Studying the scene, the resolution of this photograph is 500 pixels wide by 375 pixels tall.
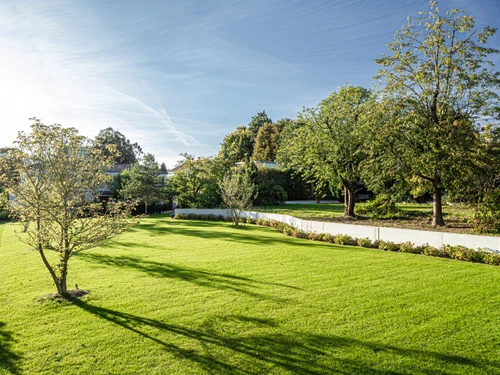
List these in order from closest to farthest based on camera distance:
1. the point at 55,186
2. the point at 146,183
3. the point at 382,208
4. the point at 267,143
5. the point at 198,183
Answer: the point at 55,186 → the point at 382,208 → the point at 198,183 → the point at 146,183 → the point at 267,143

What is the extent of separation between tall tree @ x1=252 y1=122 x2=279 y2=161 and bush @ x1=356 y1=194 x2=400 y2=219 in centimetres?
3102

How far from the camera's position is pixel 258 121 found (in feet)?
229

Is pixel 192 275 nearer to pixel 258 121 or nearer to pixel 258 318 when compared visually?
pixel 258 318

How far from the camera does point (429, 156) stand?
49.7 feet

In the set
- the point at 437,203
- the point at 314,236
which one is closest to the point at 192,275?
the point at 314,236

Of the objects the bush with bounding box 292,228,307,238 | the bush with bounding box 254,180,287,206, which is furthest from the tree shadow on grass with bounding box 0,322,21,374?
the bush with bounding box 254,180,287,206

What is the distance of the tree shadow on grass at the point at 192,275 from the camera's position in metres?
8.42

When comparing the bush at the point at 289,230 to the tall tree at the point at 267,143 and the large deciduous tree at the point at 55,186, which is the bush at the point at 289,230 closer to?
the large deciduous tree at the point at 55,186

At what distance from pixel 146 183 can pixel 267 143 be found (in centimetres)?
2681

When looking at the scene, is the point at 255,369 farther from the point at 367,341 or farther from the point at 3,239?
the point at 3,239

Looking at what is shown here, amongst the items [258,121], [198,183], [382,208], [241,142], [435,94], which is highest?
[258,121]

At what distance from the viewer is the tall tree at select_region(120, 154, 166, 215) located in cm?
3205

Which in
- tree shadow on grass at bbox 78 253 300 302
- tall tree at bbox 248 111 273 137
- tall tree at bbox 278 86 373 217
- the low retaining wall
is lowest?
tree shadow on grass at bbox 78 253 300 302

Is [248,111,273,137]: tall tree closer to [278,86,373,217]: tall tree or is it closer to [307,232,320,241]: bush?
[278,86,373,217]: tall tree
